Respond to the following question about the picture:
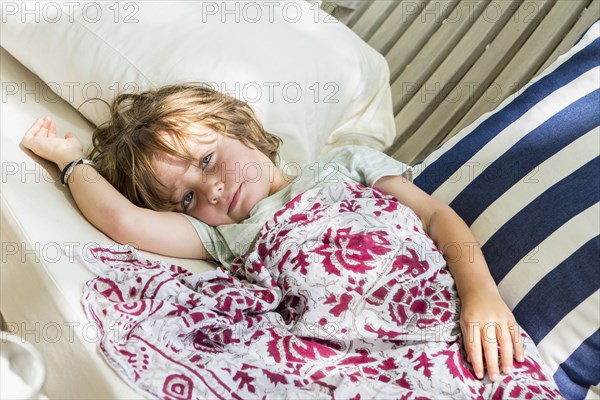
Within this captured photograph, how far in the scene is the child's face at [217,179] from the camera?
1105 mm

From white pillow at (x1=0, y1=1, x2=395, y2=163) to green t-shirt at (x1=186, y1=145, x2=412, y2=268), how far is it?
0.14 metres

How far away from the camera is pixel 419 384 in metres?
0.88

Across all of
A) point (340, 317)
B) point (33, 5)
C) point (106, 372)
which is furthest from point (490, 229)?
point (33, 5)

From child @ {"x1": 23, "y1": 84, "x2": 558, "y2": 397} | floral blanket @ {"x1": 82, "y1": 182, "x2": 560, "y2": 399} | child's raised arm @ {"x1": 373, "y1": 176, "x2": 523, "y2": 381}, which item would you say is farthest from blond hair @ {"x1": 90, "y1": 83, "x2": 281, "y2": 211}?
child's raised arm @ {"x1": 373, "y1": 176, "x2": 523, "y2": 381}

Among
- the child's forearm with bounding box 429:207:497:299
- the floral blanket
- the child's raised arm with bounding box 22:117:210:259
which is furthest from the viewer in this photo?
the child's raised arm with bounding box 22:117:210:259

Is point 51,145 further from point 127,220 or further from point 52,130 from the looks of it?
point 127,220

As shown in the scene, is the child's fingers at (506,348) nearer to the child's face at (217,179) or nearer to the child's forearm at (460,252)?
the child's forearm at (460,252)

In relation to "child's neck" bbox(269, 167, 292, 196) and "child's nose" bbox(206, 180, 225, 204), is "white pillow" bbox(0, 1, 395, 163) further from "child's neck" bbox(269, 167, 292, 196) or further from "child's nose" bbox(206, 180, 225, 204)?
"child's nose" bbox(206, 180, 225, 204)

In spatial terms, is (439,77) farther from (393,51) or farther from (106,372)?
(106,372)

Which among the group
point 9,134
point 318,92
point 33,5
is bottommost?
point 9,134

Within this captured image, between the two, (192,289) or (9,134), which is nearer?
(192,289)

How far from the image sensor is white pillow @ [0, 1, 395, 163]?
124cm

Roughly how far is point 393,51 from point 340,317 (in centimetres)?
81

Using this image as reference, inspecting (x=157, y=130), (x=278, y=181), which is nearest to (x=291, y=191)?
(x=278, y=181)
